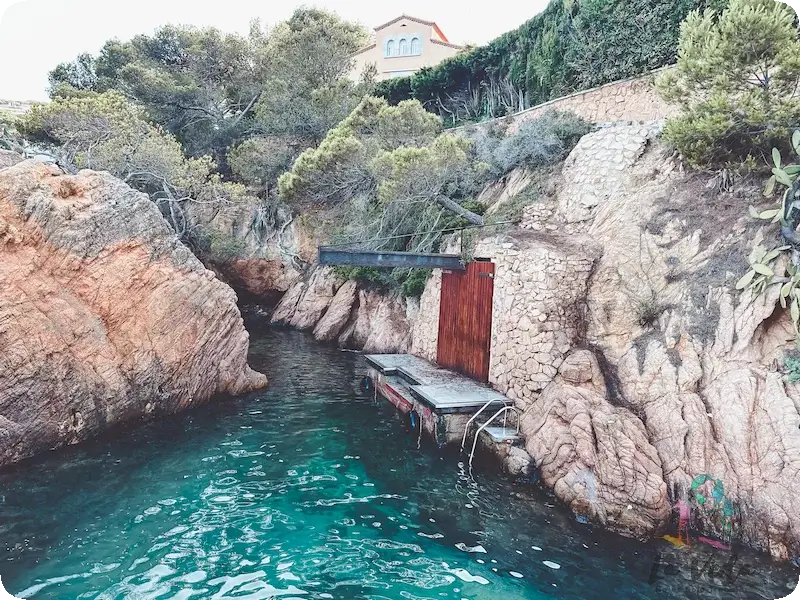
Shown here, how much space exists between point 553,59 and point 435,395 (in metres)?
16.2

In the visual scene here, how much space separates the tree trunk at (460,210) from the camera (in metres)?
16.0

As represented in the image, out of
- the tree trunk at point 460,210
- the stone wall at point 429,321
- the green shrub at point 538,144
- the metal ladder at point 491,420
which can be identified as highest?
the green shrub at point 538,144

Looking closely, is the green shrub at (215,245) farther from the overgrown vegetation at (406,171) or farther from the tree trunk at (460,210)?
the tree trunk at (460,210)

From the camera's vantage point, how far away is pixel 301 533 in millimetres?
8047

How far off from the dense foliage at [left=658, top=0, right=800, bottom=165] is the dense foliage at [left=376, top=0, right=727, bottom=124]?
5.65 meters

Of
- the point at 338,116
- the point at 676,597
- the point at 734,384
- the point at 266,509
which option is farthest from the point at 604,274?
the point at 338,116

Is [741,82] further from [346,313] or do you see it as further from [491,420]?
[346,313]

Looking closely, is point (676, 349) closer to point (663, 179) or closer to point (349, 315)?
point (663, 179)

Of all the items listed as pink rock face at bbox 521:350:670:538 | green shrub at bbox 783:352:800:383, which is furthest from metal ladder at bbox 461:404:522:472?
green shrub at bbox 783:352:800:383

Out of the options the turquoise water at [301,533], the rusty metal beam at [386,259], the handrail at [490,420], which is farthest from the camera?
the rusty metal beam at [386,259]

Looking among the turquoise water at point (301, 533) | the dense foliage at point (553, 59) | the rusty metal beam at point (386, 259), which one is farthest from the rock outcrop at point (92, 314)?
the dense foliage at point (553, 59)

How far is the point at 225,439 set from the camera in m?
11.7

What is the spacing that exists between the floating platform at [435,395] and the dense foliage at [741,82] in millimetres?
7233

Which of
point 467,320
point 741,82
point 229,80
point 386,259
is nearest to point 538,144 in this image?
point 741,82
